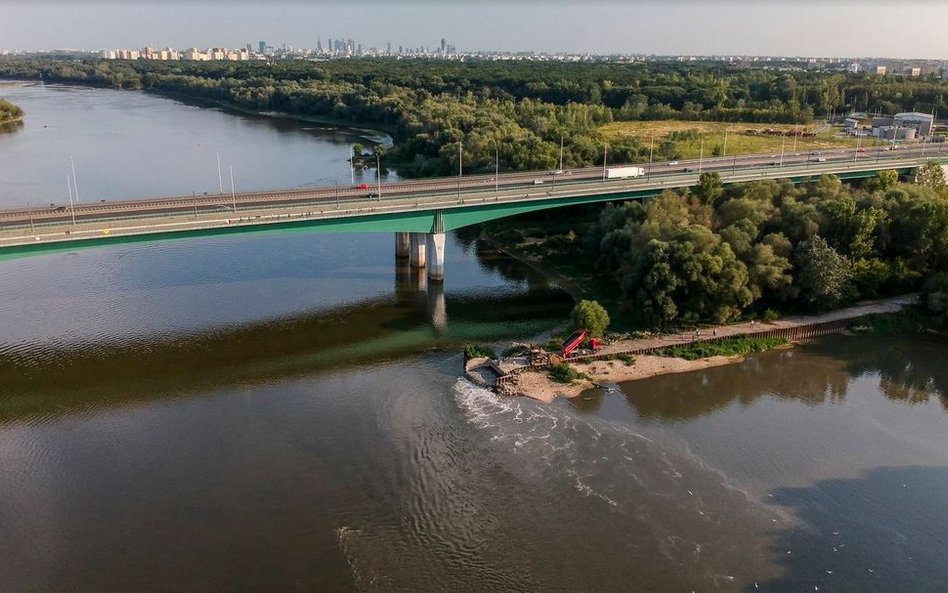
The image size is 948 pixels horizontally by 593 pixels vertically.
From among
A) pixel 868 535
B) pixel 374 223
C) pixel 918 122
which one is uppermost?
pixel 918 122

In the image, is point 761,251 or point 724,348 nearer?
point 724,348

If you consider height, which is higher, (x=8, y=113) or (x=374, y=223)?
(x=8, y=113)

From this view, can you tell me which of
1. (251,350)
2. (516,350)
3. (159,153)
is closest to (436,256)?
(516,350)

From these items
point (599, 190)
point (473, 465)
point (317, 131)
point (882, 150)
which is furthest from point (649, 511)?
point (317, 131)

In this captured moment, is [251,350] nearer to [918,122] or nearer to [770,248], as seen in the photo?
[770,248]

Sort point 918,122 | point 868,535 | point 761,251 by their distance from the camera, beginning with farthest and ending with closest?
point 918,122
point 761,251
point 868,535

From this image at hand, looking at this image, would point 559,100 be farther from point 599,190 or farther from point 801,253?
point 801,253

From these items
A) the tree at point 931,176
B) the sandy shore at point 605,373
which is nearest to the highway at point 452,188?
the tree at point 931,176

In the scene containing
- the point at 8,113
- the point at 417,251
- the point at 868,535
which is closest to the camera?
the point at 868,535
